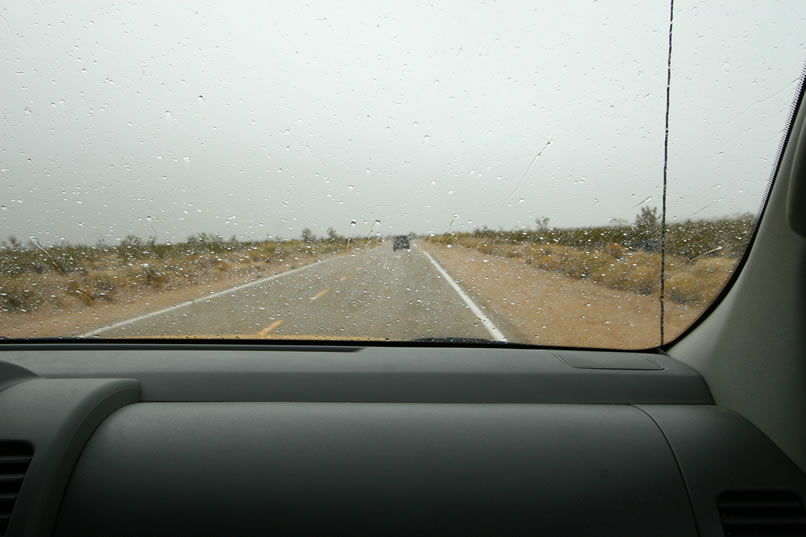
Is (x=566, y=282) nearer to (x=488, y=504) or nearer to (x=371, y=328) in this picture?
(x=371, y=328)

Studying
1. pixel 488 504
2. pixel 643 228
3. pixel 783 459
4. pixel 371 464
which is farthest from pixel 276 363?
pixel 783 459

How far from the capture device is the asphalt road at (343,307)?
4.32 meters

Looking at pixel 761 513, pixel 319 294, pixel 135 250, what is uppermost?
pixel 135 250

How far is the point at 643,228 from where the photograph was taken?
11.6ft

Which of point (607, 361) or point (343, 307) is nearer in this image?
point (607, 361)

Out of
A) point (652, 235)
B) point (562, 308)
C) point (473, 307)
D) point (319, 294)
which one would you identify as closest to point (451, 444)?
point (652, 235)

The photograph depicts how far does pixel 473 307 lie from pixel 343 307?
1.42 metres

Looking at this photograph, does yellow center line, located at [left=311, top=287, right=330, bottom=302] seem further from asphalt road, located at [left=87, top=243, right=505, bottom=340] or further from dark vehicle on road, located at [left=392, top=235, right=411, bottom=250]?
dark vehicle on road, located at [left=392, top=235, right=411, bottom=250]

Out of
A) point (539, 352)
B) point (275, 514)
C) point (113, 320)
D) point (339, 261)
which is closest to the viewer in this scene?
point (275, 514)

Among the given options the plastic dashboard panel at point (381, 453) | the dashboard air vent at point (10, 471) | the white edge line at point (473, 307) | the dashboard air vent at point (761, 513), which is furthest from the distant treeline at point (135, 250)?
the dashboard air vent at point (761, 513)

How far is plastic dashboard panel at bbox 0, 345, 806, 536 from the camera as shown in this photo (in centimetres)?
241

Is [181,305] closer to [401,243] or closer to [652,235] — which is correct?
[401,243]

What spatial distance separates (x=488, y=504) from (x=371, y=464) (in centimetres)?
54

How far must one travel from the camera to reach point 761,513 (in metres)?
2.42
